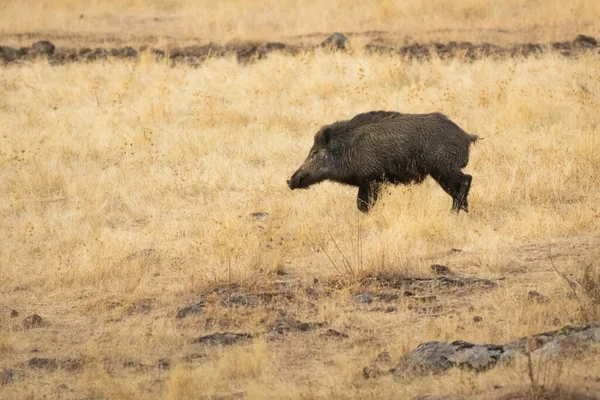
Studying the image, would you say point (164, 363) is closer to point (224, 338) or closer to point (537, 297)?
point (224, 338)

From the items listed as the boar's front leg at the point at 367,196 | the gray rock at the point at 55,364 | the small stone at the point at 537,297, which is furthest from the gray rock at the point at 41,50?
the small stone at the point at 537,297

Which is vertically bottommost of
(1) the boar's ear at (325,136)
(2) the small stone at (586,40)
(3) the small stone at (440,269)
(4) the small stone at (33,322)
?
(4) the small stone at (33,322)

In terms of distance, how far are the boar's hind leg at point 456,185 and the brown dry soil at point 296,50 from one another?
9.77 meters

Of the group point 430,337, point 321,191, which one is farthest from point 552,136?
point 430,337

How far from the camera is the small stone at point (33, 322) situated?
349 inches

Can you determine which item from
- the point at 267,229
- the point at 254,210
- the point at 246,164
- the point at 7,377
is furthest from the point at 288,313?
the point at 246,164

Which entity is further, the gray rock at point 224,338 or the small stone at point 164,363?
the gray rock at point 224,338

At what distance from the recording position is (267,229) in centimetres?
1142

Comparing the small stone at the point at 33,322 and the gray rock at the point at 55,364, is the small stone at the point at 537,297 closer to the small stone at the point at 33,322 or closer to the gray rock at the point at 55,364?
the gray rock at the point at 55,364

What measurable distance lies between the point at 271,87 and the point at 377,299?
10.4 metres

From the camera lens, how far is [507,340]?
746cm

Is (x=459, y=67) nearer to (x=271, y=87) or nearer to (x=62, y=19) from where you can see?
(x=271, y=87)

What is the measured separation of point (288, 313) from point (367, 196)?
342 cm

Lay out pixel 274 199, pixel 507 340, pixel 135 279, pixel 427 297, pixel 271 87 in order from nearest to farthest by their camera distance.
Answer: pixel 507 340
pixel 427 297
pixel 135 279
pixel 274 199
pixel 271 87
